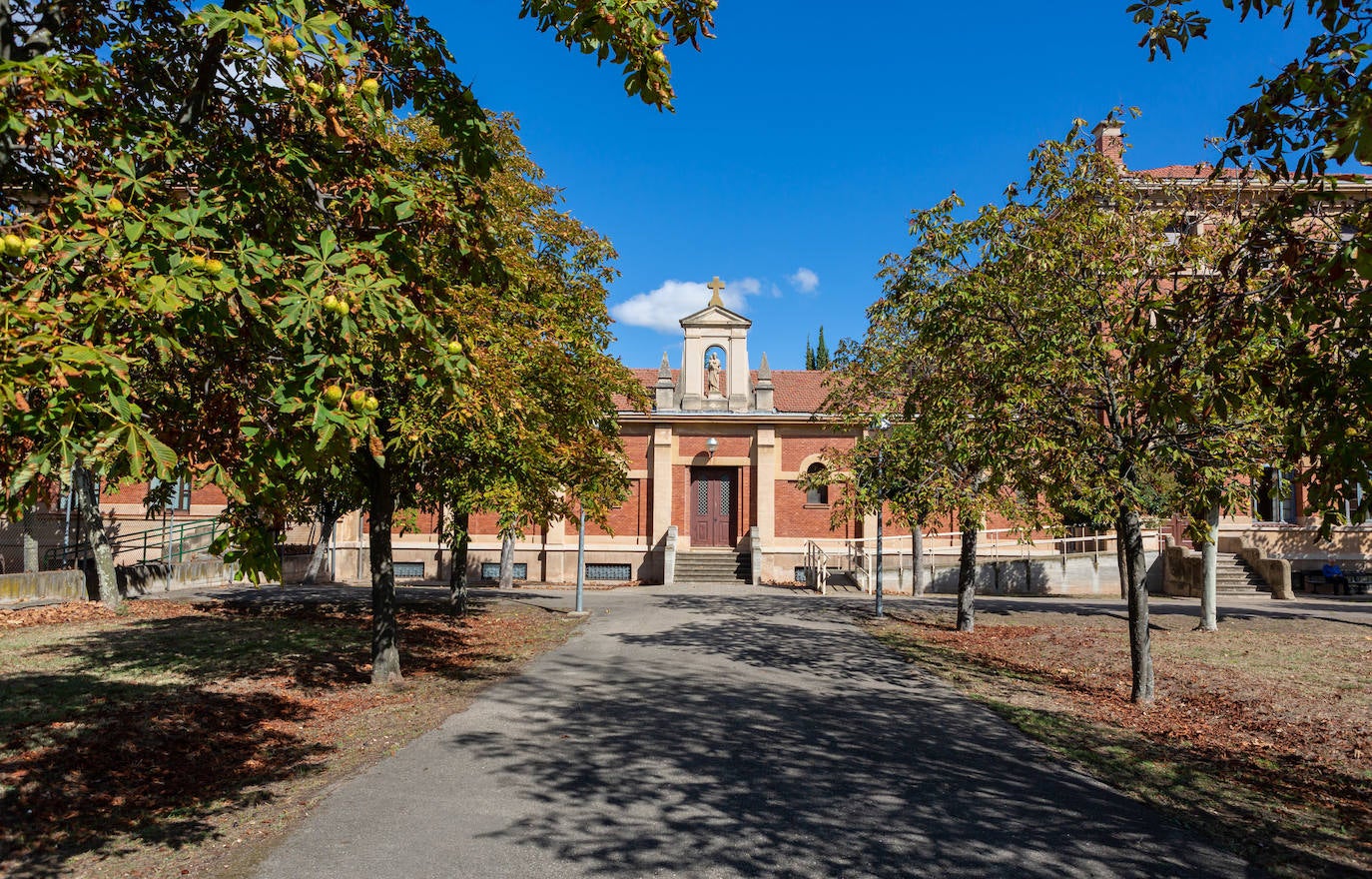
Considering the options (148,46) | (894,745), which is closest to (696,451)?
(894,745)

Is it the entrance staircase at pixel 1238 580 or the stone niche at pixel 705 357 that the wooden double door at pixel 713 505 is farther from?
the entrance staircase at pixel 1238 580

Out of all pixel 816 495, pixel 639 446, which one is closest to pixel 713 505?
pixel 639 446

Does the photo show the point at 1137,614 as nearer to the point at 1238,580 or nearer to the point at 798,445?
the point at 1238,580

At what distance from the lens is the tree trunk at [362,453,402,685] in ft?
33.0

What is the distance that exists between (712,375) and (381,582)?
2153cm

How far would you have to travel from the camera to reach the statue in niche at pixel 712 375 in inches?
1206

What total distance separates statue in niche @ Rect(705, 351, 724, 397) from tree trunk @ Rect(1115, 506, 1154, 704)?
70.6 ft

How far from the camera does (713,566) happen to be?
28.3 meters

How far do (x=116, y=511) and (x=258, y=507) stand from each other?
95.1ft

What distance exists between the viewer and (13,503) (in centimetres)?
364

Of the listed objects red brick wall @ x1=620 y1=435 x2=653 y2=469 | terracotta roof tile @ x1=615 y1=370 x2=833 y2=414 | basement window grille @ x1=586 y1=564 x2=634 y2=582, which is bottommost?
basement window grille @ x1=586 y1=564 x2=634 y2=582

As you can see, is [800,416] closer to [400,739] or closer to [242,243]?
[400,739]

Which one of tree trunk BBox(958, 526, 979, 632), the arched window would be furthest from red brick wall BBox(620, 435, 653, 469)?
tree trunk BBox(958, 526, 979, 632)

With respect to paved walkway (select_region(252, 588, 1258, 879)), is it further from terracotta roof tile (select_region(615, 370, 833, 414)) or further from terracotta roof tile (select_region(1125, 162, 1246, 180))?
terracotta roof tile (select_region(615, 370, 833, 414))
